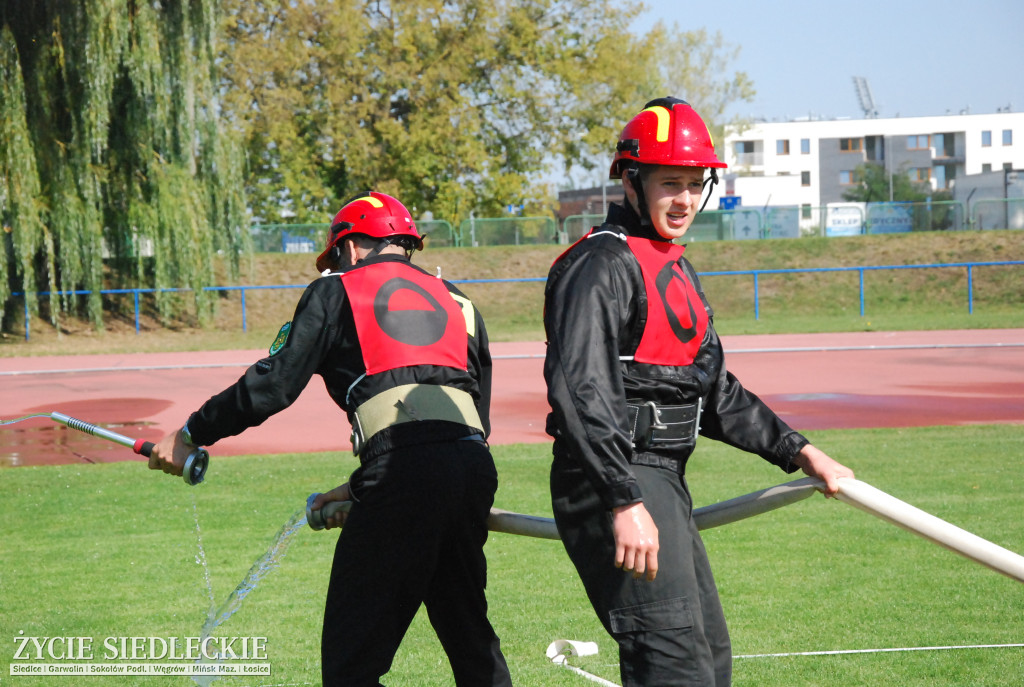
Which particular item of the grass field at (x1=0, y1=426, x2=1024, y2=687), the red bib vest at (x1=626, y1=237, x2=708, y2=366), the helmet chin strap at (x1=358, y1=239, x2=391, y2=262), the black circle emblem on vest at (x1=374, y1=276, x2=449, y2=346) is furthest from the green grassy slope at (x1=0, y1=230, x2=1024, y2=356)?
the red bib vest at (x1=626, y1=237, x2=708, y2=366)

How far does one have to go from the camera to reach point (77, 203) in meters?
24.7

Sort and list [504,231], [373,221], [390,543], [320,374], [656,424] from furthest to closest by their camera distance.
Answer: [504,231], [373,221], [320,374], [390,543], [656,424]

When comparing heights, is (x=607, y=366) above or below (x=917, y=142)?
below

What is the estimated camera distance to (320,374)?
3.69m

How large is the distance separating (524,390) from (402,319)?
13.2 meters

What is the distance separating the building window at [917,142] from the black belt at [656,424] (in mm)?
111180

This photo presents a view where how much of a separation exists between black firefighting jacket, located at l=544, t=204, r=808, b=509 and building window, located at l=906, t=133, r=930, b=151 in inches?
4374

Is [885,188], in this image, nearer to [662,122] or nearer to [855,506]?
[662,122]

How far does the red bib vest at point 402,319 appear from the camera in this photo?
12.1ft

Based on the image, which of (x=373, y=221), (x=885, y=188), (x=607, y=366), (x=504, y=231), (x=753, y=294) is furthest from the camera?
(x=885, y=188)

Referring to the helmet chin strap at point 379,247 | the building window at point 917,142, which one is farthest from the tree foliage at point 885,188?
the helmet chin strap at point 379,247

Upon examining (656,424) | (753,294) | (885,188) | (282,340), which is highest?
(885,188)

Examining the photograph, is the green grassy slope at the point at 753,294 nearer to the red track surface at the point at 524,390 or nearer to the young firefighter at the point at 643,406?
the red track surface at the point at 524,390

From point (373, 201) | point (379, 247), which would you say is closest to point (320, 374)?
point (379, 247)
